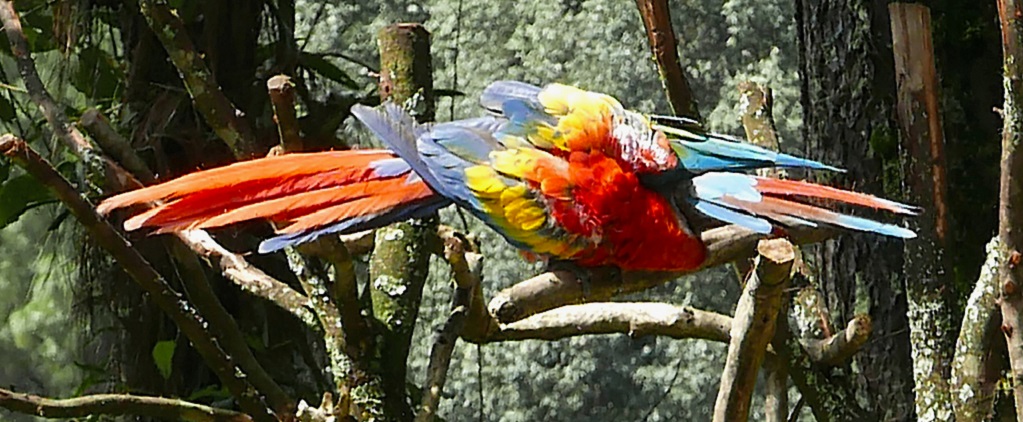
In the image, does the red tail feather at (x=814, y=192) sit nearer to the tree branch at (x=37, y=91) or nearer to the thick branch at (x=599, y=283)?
the thick branch at (x=599, y=283)

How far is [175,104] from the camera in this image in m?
1.23

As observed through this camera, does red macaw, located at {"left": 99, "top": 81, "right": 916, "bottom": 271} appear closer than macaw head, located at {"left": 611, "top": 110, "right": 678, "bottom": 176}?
Yes

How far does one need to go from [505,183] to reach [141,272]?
0.85ft

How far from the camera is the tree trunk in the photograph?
1.06 metres

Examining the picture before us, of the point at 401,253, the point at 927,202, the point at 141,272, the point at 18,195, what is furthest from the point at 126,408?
the point at 927,202

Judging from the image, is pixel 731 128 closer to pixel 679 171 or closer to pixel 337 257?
pixel 679 171

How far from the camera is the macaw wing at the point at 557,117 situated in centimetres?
84

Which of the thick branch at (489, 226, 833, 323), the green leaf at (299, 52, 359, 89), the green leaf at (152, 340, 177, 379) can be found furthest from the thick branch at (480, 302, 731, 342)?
the green leaf at (299, 52, 359, 89)

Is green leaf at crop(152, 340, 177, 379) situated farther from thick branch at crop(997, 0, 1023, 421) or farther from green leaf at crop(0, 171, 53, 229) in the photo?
thick branch at crop(997, 0, 1023, 421)

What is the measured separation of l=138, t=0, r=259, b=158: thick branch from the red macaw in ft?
0.45

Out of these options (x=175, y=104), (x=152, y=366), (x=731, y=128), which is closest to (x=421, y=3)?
(x=731, y=128)

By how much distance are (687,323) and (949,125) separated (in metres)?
0.35

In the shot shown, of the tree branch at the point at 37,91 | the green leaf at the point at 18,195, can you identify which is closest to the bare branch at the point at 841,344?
the tree branch at the point at 37,91

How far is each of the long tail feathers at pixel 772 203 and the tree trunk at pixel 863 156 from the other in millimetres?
249
